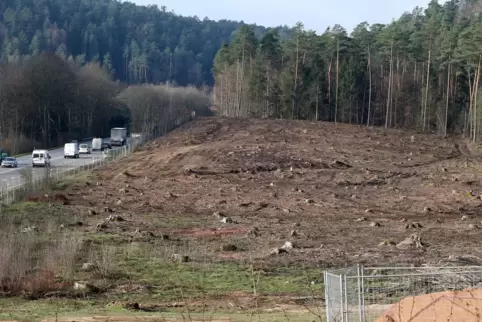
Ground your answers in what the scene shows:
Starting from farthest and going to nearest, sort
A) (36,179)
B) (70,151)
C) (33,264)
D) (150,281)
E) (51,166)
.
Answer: (70,151) → (51,166) → (36,179) → (33,264) → (150,281)

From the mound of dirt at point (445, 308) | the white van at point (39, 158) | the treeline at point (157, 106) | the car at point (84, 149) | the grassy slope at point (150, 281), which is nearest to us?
the mound of dirt at point (445, 308)

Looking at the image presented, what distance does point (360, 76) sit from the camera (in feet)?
328

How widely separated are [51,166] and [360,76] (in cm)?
4968

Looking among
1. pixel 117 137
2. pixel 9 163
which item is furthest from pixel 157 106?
pixel 9 163

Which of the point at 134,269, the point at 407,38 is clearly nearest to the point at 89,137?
the point at 407,38

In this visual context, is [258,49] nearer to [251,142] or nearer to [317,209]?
[251,142]

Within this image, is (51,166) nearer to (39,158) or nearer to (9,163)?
(39,158)

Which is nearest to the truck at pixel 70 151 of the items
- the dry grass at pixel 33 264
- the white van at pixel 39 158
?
the white van at pixel 39 158

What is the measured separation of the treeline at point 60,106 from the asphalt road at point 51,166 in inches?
174

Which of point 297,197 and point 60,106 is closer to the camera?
point 297,197

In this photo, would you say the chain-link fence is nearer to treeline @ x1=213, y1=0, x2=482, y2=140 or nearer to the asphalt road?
the asphalt road

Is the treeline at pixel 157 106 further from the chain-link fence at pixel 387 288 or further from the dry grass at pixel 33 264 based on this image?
the chain-link fence at pixel 387 288

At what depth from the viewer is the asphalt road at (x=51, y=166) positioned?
48.7 metres

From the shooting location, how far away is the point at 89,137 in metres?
109
